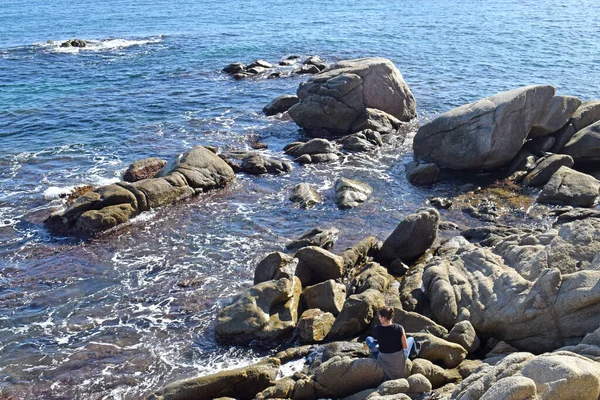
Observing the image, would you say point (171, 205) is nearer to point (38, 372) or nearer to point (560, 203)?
point (38, 372)

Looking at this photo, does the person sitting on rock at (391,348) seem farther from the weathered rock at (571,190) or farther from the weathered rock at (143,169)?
the weathered rock at (143,169)

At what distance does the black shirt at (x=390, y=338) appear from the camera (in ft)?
51.1

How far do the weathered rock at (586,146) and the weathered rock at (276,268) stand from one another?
695 inches

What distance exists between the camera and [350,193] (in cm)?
3039

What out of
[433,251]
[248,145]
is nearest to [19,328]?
[433,251]

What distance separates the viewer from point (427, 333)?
17.8m

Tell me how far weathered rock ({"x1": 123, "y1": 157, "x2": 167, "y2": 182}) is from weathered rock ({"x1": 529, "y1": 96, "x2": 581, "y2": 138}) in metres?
20.3

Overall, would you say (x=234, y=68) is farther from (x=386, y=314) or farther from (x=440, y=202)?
(x=386, y=314)

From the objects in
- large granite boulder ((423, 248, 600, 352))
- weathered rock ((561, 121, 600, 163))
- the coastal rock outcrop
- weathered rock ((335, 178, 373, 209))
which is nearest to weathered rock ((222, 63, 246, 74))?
the coastal rock outcrop

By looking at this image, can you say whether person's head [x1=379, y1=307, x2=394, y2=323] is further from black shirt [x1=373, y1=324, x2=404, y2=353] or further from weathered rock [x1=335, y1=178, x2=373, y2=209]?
weathered rock [x1=335, y1=178, x2=373, y2=209]

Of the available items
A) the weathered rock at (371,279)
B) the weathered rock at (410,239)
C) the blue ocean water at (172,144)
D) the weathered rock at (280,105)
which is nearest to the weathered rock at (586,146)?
the blue ocean water at (172,144)

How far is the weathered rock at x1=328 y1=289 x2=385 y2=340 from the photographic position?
63.8 ft

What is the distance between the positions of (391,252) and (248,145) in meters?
15.7

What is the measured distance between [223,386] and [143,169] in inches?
727
